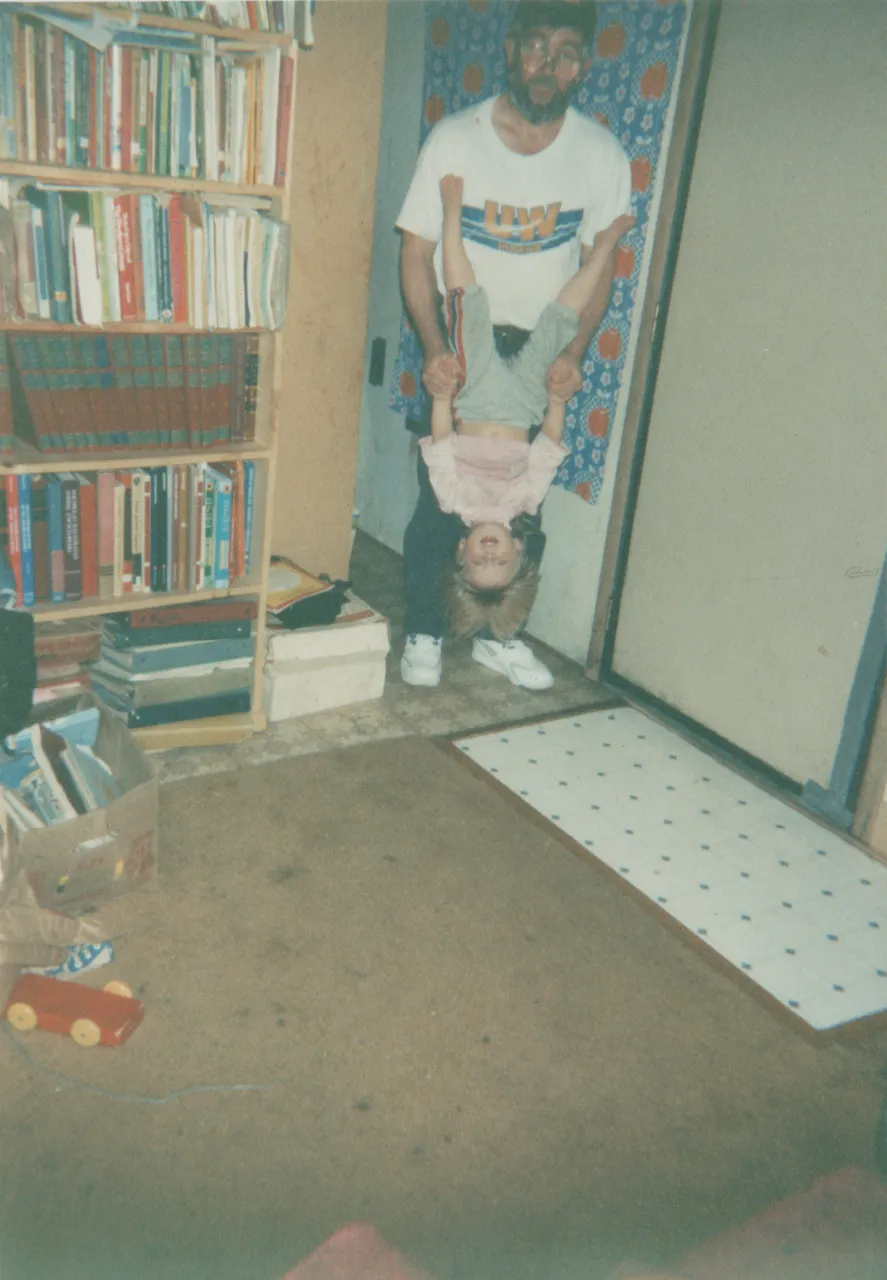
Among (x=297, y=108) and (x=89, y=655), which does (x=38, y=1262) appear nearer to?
(x=89, y=655)

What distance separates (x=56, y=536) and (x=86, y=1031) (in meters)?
1.10

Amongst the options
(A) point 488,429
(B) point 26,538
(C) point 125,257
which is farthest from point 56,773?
(A) point 488,429

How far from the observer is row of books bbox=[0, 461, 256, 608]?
2357mm

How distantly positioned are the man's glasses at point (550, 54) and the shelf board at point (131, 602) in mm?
1551

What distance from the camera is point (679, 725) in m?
3.10

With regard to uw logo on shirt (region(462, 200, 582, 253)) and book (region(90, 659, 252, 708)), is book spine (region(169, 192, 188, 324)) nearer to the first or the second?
book (region(90, 659, 252, 708))

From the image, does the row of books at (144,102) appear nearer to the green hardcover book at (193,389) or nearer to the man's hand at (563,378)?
the green hardcover book at (193,389)

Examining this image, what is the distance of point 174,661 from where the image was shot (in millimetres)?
2631

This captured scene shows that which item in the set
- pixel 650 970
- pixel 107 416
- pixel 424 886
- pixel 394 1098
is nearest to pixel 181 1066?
pixel 394 1098

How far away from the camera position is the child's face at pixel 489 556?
3023 mm

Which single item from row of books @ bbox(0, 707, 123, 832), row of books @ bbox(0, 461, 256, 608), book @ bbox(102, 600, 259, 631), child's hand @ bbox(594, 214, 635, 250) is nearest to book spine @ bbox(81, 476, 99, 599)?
row of books @ bbox(0, 461, 256, 608)

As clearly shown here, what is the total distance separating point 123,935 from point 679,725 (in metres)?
1.69

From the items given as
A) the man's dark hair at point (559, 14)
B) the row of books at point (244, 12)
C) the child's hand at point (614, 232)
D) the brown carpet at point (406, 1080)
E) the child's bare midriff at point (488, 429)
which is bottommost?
the brown carpet at point (406, 1080)

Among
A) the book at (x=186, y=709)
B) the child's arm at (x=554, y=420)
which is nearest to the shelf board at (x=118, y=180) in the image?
the child's arm at (x=554, y=420)
